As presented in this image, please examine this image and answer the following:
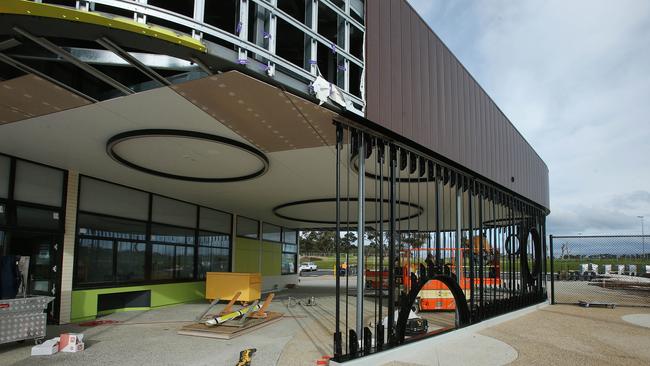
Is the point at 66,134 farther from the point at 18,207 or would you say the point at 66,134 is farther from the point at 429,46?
the point at 429,46

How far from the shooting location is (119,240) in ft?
39.1

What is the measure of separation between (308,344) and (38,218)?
6.11 m

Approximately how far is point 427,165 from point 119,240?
25.6 feet

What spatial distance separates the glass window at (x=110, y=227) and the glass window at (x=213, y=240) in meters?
3.08

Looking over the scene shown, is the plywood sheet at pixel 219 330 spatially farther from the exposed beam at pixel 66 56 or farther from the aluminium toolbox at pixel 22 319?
the exposed beam at pixel 66 56

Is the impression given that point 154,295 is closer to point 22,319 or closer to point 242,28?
point 22,319

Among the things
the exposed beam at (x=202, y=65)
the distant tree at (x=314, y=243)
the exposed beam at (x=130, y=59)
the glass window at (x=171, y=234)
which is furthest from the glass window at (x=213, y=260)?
the distant tree at (x=314, y=243)

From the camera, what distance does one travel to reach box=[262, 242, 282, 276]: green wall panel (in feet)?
68.6

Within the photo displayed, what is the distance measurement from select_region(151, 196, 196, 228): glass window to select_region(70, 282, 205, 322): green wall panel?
1842 millimetres

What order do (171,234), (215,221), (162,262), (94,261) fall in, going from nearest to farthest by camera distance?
(94,261) < (162,262) < (171,234) < (215,221)

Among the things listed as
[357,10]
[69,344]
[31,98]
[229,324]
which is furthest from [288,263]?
[31,98]

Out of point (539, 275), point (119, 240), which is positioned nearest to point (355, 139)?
point (119, 240)

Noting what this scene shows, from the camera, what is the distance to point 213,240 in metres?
16.6

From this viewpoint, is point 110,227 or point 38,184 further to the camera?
point 110,227
